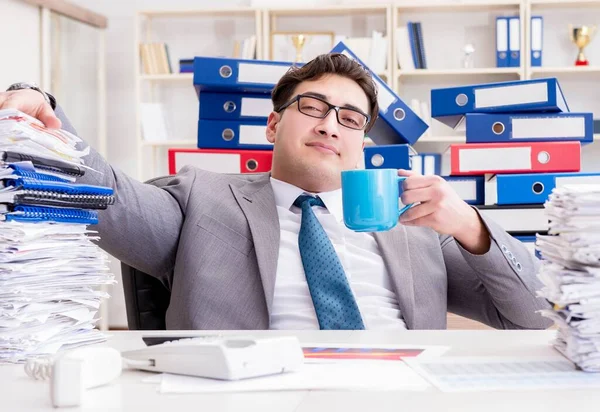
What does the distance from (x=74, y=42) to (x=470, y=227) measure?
3.97 meters

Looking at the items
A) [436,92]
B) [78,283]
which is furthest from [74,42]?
[78,283]

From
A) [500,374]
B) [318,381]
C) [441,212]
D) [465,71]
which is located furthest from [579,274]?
[465,71]

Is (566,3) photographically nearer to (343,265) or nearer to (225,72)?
(225,72)

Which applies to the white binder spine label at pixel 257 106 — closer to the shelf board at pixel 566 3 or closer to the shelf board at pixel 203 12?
the shelf board at pixel 203 12

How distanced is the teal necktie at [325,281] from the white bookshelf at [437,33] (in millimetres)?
3027

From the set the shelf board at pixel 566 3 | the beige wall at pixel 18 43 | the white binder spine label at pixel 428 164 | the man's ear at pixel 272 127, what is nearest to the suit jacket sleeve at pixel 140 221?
the man's ear at pixel 272 127

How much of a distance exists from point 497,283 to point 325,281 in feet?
1.12

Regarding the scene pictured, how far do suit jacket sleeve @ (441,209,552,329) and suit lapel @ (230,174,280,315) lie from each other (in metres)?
0.38

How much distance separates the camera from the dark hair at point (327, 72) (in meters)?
1.81

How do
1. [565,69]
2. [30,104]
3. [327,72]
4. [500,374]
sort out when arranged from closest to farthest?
[500,374], [30,104], [327,72], [565,69]

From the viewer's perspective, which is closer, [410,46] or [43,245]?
[43,245]


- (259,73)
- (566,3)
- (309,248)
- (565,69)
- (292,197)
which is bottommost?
(309,248)

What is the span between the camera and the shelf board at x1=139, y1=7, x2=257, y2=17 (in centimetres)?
467

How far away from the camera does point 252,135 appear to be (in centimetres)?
230
